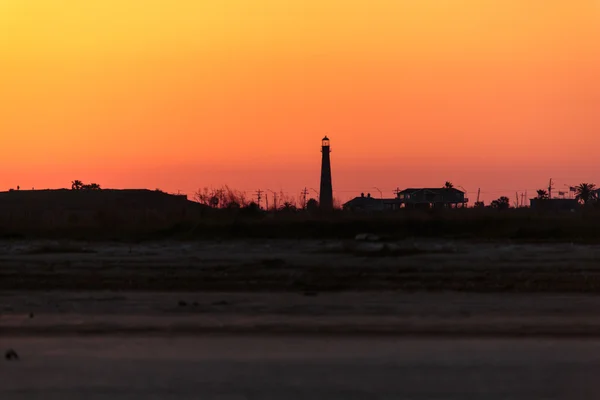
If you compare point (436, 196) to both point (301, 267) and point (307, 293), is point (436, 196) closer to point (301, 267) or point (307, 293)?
point (301, 267)

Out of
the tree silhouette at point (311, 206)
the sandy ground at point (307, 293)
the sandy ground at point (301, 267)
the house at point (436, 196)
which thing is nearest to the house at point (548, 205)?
the house at point (436, 196)

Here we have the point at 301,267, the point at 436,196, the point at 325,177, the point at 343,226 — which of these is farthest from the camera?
the point at 436,196

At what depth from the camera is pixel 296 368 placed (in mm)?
10828

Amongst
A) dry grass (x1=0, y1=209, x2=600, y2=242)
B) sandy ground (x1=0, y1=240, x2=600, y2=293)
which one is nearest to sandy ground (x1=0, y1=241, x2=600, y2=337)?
sandy ground (x1=0, y1=240, x2=600, y2=293)

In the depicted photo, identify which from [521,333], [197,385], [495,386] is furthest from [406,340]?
[197,385]

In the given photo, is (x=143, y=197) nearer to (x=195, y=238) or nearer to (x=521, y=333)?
(x=195, y=238)

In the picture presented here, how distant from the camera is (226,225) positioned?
4512cm

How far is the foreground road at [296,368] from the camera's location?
9641 millimetres

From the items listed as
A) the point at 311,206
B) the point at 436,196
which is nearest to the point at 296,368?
the point at 311,206

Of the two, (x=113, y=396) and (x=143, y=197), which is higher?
(x=143, y=197)

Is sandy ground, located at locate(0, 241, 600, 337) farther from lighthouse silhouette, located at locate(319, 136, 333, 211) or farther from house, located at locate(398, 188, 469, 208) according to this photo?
house, located at locate(398, 188, 469, 208)

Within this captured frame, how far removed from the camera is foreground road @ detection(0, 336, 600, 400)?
31.6 ft

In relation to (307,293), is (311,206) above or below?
above

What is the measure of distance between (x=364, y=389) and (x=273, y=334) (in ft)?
12.3
